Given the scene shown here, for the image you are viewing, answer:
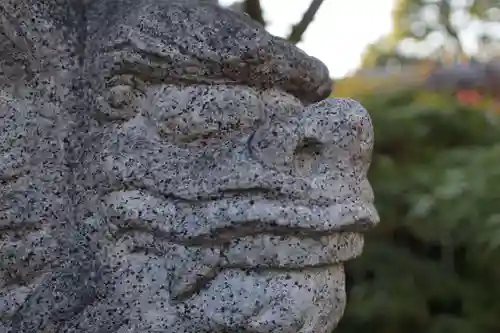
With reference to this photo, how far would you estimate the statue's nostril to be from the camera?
42.3 inches

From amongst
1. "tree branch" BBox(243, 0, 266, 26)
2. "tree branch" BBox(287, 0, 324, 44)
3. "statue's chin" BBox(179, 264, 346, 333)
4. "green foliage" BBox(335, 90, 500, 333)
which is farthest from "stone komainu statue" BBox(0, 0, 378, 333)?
"green foliage" BBox(335, 90, 500, 333)

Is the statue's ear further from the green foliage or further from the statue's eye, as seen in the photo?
the green foliage

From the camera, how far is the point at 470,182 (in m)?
2.13

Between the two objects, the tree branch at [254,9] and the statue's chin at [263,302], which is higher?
the tree branch at [254,9]

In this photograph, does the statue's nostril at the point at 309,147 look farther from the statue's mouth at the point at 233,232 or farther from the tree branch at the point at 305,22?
the tree branch at the point at 305,22

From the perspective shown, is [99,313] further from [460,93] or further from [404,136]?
[460,93]

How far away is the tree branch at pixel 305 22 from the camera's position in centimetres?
180

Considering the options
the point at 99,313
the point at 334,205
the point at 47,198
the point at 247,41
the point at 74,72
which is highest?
the point at 247,41

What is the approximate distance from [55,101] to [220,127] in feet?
0.94

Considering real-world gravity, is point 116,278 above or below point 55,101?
below

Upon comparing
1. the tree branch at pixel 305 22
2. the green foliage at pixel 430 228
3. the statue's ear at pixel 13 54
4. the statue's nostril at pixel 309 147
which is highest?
the tree branch at pixel 305 22

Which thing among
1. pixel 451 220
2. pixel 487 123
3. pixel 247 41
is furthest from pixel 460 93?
pixel 247 41

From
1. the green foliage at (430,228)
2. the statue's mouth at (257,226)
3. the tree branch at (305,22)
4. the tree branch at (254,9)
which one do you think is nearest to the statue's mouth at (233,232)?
the statue's mouth at (257,226)

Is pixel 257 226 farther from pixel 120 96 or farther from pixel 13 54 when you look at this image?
pixel 13 54
